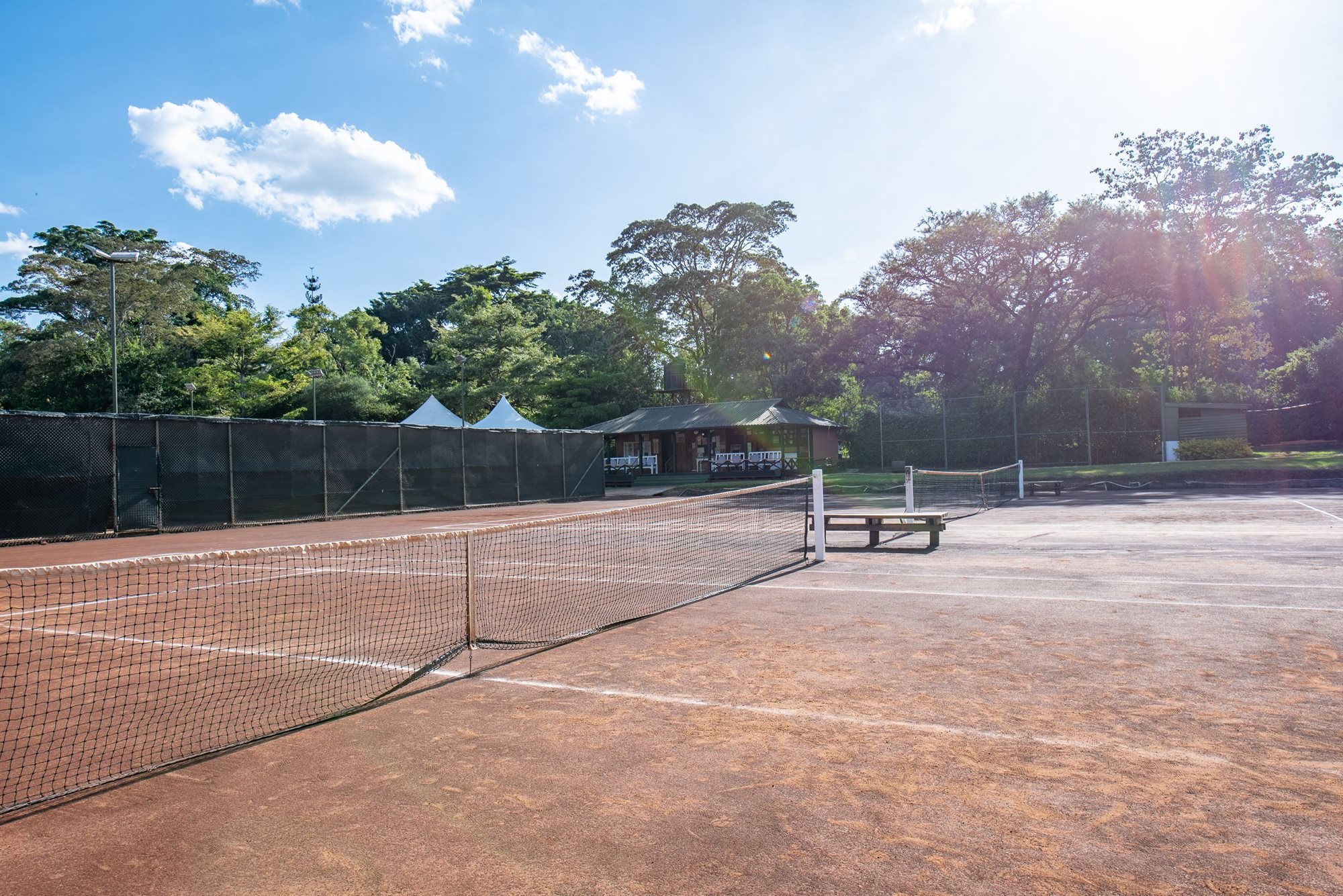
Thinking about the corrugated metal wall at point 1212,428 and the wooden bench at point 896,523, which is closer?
the wooden bench at point 896,523

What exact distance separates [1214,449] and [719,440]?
21.6 m

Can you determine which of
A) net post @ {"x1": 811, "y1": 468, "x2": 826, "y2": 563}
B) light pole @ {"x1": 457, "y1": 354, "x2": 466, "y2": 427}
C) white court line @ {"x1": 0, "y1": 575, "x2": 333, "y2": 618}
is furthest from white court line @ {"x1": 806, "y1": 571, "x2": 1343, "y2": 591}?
light pole @ {"x1": 457, "y1": 354, "x2": 466, "y2": 427}

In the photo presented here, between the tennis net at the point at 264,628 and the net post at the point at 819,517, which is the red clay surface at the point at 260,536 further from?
the net post at the point at 819,517

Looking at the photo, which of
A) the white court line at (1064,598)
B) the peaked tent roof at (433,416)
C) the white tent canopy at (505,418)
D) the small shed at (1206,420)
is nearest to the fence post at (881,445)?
the small shed at (1206,420)

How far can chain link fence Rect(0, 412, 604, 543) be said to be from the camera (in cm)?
1648

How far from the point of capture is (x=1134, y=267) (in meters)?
34.8

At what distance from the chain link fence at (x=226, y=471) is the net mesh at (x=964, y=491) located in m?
13.0

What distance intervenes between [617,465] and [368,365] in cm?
3715

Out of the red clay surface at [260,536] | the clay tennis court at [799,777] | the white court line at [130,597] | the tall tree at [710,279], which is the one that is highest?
the tall tree at [710,279]

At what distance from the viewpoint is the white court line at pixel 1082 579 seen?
26.2ft

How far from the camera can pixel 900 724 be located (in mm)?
4320

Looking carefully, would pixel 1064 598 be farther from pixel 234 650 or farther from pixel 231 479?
pixel 231 479

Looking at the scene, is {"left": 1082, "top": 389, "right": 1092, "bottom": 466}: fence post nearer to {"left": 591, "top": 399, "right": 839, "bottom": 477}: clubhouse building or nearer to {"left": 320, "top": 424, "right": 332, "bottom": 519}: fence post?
{"left": 591, "top": 399, "right": 839, "bottom": 477}: clubhouse building

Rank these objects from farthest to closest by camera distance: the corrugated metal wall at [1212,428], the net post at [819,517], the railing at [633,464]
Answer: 1. the railing at [633,464]
2. the corrugated metal wall at [1212,428]
3. the net post at [819,517]
